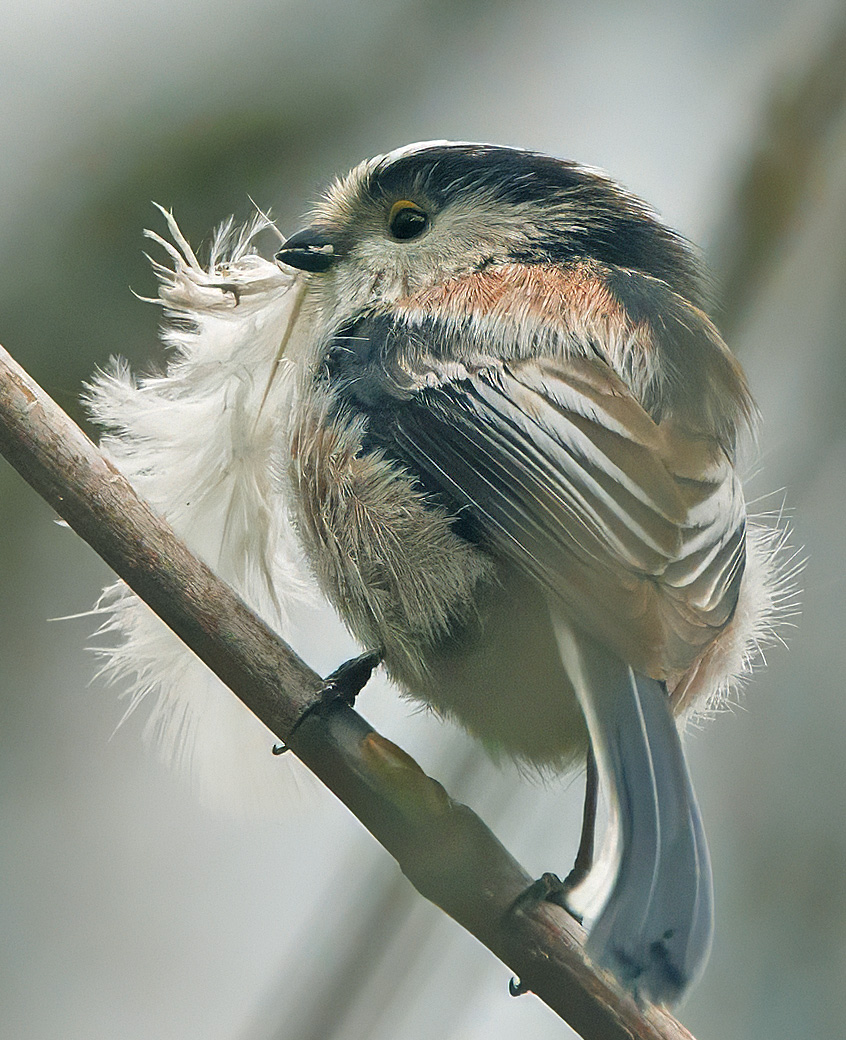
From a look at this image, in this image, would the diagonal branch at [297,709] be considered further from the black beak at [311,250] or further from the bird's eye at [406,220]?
the bird's eye at [406,220]

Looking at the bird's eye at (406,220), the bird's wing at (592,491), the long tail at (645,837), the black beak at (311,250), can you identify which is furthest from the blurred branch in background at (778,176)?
the black beak at (311,250)

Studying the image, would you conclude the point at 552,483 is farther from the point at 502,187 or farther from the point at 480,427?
the point at 502,187

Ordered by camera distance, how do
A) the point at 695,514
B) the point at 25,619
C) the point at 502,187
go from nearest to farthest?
the point at 695,514 < the point at 502,187 < the point at 25,619

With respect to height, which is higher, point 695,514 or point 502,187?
point 502,187

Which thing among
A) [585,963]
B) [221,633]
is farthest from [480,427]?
[585,963]

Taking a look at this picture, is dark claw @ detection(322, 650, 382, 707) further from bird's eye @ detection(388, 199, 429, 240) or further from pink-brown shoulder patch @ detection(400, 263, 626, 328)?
bird's eye @ detection(388, 199, 429, 240)

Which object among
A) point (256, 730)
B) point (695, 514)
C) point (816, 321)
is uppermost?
point (816, 321)

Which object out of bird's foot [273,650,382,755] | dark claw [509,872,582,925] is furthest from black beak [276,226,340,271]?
dark claw [509,872,582,925]
